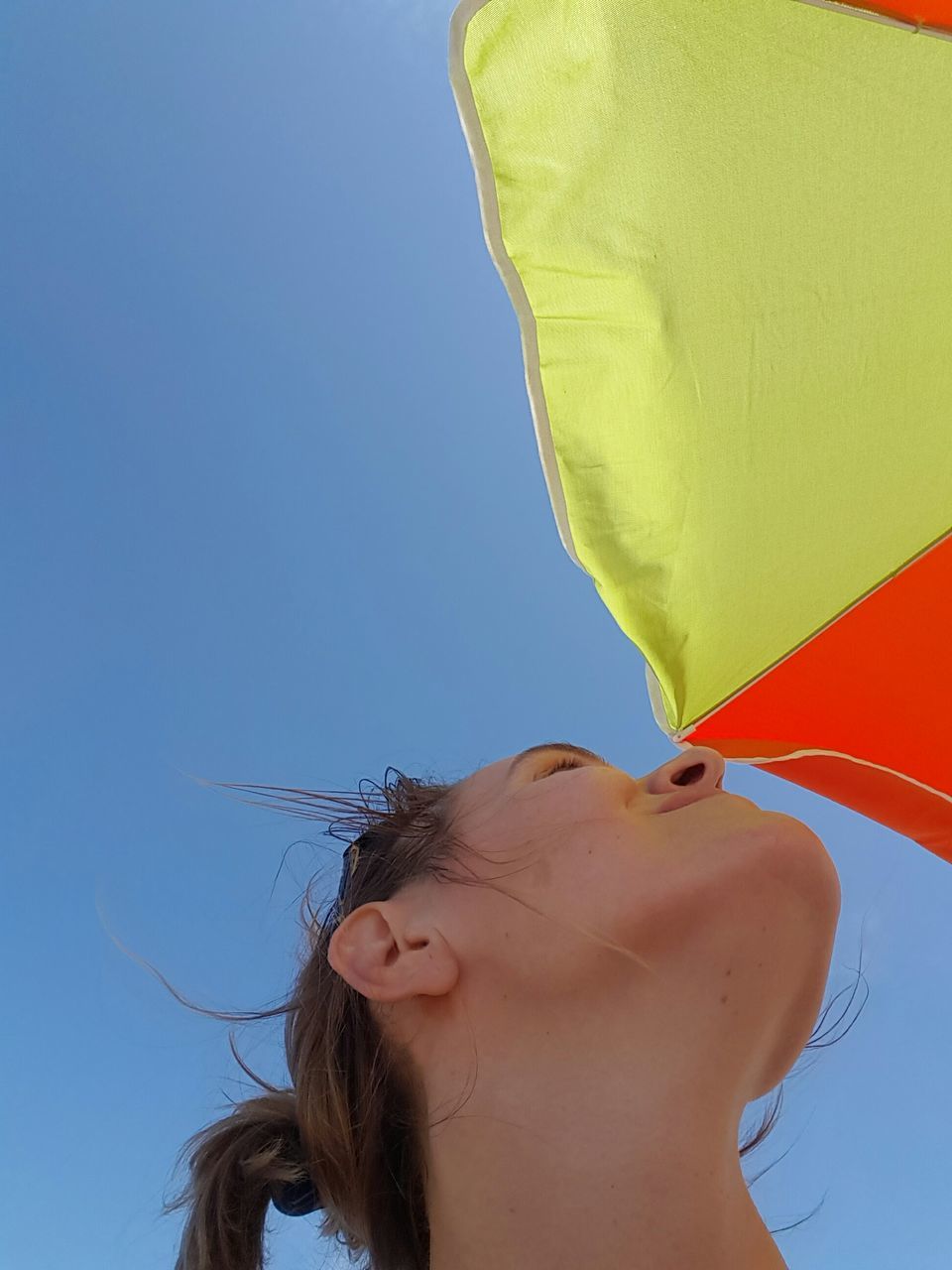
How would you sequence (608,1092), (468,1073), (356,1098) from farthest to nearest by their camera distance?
1. (356,1098)
2. (468,1073)
3. (608,1092)

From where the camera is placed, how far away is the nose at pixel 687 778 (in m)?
1.51

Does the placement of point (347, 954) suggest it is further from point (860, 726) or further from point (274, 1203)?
point (860, 726)

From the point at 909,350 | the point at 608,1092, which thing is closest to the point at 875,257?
the point at 909,350

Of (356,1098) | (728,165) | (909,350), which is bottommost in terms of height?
(356,1098)

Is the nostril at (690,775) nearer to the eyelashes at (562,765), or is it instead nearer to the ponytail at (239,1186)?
the eyelashes at (562,765)

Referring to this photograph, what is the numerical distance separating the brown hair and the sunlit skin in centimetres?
14

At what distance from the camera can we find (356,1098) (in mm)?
1605

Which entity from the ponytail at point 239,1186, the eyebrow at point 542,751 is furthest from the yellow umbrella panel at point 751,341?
the ponytail at point 239,1186

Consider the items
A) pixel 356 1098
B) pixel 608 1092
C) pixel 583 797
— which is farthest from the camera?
pixel 356 1098

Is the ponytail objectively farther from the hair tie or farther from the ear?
the ear

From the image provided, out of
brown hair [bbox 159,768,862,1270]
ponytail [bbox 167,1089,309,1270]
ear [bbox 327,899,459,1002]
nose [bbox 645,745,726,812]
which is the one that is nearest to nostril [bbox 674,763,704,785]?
nose [bbox 645,745,726,812]

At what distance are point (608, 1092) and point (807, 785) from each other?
776 millimetres

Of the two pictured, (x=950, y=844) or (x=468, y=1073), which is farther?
(x=950, y=844)

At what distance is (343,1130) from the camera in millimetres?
1594
